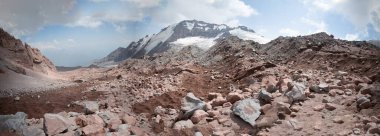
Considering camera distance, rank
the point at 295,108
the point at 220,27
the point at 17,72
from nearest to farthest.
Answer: the point at 295,108, the point at 17,72, the point at 220,27

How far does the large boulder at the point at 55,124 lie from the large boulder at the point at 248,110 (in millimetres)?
5402

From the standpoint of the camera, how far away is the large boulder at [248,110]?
10.7 meters

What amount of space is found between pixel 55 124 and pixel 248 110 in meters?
6.11

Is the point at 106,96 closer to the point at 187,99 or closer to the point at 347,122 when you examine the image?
the point at 187,99

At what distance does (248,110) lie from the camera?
11.0 m

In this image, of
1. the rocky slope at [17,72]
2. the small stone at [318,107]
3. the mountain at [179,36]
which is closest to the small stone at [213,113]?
the small stone at [318,107]

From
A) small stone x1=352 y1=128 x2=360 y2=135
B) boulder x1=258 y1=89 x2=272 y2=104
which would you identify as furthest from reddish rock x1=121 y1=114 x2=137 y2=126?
small stone x1=352 y1=128 x2=360 y2=135

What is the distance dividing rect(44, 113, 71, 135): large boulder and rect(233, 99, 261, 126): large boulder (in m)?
5.40

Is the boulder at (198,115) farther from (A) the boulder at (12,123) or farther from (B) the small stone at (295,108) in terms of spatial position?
(A) the boulder at (12,123)

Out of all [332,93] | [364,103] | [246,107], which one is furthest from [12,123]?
[364,103]

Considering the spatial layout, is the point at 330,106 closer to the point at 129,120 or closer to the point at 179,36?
the point at 129,120

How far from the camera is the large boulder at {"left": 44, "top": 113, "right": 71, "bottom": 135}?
1083 centimetres

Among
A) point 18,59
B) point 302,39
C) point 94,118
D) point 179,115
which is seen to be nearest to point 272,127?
point 179,115

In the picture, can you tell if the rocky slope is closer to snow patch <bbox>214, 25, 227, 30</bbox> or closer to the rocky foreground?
the rocky foreground
